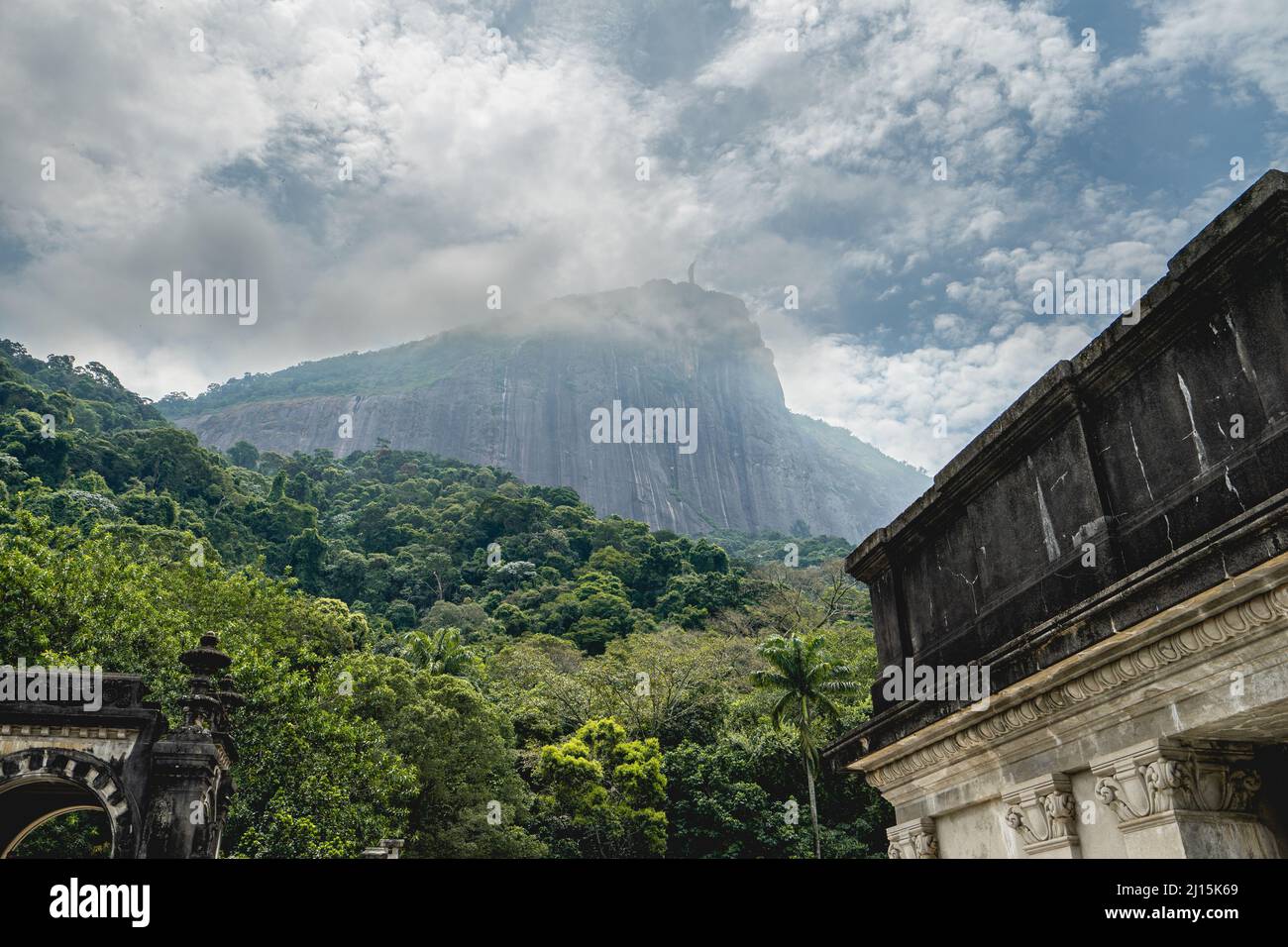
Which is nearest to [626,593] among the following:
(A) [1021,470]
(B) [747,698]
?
(B) [747,698]

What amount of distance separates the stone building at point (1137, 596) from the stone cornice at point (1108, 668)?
0.01 meters

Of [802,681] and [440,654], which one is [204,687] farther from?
[440,654]

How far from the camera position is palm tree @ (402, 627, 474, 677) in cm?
3747

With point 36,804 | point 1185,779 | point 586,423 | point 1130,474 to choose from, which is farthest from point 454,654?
point 586,423

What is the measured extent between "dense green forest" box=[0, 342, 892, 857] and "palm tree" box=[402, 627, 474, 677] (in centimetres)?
13

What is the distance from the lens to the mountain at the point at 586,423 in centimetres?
15712

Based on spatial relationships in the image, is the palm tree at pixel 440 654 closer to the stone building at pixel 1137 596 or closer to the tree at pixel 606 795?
the tree at pixel 606 795

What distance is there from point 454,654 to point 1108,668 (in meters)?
33.6

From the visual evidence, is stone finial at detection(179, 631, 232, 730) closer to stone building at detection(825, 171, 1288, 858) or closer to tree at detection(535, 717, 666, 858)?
stone building at detection(825, 171, 1288, 858)

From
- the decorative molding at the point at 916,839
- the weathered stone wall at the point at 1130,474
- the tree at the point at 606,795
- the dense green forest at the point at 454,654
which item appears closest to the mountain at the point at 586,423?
the dense green forest at the point at 454,654
